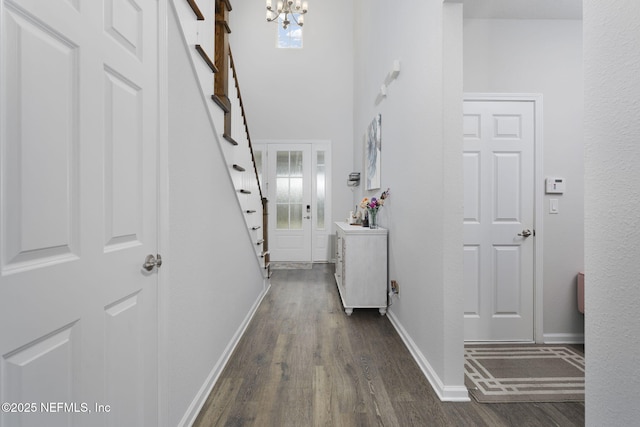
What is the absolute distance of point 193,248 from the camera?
5.44 ft

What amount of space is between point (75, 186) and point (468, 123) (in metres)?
2.60

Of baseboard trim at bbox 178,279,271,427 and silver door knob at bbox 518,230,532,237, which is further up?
silver door knob at bbox 518,230,532,237

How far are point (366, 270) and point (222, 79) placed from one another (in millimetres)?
2105

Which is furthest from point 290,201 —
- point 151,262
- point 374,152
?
point 151,262

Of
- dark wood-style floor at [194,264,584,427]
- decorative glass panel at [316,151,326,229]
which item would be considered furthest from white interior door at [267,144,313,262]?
dark wood-style floor at [194,264,584,427]

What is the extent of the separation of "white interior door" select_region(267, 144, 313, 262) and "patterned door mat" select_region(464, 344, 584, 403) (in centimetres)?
404

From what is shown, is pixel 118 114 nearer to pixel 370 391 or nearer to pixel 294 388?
pixel 294 388

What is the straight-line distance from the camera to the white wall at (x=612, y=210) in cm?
81

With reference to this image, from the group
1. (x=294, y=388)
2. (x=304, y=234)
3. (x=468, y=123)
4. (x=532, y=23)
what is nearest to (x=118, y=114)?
(x=294, y=388)

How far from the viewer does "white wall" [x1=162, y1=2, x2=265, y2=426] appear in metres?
1.41

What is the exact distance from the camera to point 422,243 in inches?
84.9

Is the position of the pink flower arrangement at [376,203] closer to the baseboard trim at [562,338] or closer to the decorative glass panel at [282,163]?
the baseboard trim at [562,338]

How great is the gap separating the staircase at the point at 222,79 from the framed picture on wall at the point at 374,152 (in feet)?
4.82

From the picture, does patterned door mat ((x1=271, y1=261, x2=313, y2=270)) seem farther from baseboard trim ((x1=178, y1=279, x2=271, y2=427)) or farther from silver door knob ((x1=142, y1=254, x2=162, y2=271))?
silver door knob ((x1=142, y1=254, x2=162, y2=271))
